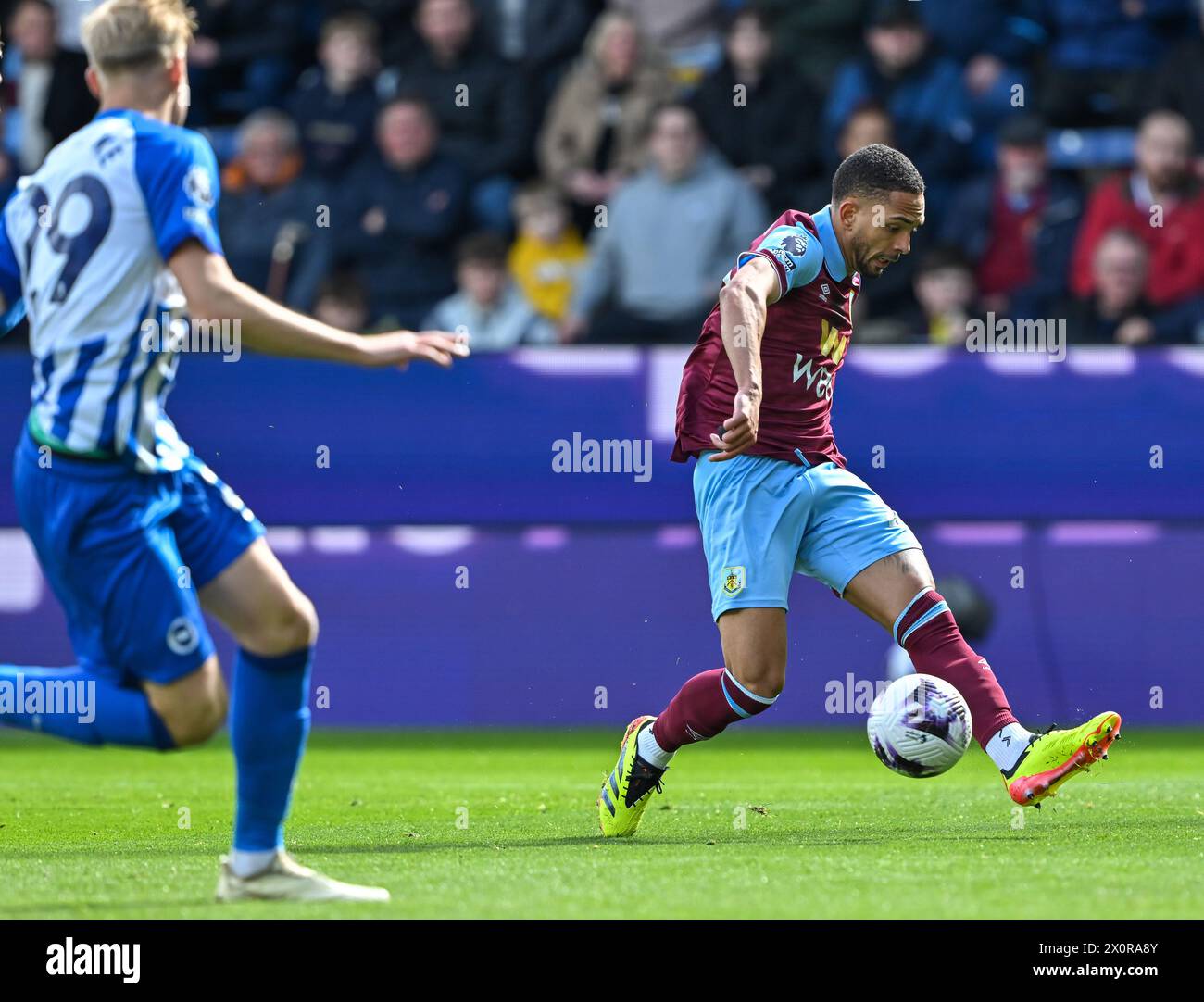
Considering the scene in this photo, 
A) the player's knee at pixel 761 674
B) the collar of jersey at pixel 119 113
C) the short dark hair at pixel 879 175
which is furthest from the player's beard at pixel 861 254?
the collar of jersey at pixel 119 113

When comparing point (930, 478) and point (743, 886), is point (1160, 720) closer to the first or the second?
point (930, 478)

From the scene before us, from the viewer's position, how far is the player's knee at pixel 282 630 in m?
4.73

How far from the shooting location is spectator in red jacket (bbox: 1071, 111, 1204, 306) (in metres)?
11.4

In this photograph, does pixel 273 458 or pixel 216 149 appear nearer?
pixel 273 458

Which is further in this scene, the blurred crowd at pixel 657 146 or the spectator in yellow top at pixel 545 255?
the spectator in yellow top at pixel 545 255

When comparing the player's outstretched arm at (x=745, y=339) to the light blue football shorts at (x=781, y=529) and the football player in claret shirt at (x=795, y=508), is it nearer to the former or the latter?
the football player in claret shirt at (x=795, y=508)

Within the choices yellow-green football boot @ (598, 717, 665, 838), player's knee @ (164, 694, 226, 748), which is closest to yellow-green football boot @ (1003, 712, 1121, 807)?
yellow-green football boot @ (598, 717, 665, 838)

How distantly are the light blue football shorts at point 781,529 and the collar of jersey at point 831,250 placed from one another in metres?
0.63

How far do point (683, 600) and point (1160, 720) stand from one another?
7.78 ft

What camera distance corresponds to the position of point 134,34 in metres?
4.67

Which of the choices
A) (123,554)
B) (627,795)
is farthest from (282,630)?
(627,795)

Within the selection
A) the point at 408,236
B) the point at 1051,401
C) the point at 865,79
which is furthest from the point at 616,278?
the point at 1051,401

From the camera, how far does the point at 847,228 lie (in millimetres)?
6293

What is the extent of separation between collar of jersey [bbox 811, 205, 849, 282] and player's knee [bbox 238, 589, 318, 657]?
233 cm
